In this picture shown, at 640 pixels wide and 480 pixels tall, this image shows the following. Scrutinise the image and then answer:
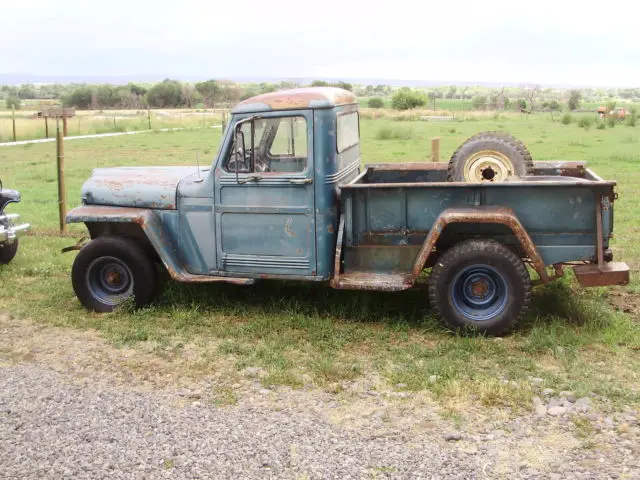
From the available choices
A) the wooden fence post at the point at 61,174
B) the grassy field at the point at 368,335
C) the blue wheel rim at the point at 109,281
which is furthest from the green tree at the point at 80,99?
the blue wheel rim at the point at 109,281

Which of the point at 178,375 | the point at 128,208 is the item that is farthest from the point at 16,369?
the point at 128,208

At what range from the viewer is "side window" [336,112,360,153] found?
6711 millimetres

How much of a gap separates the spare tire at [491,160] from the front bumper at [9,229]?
203 inches

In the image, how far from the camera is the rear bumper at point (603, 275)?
19.8 ft

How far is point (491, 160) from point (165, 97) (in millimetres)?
70879

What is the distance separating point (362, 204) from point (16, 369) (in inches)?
122

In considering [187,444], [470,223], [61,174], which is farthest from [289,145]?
[61,174]

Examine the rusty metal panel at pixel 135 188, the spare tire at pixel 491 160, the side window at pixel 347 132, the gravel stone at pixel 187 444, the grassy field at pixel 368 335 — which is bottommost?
the gravel stone at pixel 187 444

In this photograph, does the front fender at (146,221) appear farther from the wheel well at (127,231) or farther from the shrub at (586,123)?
the shrub at (586,123)

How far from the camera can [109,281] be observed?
23.7 feet

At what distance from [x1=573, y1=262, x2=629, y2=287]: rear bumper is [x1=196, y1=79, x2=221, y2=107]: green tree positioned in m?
62.3

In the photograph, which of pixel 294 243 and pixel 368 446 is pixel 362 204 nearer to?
pixel 294 243

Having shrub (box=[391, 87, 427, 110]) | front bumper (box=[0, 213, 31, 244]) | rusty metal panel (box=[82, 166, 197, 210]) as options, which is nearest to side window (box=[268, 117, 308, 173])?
rusty metal panel (box=[82, 166, 197, 210])

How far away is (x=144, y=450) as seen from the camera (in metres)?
4.38
